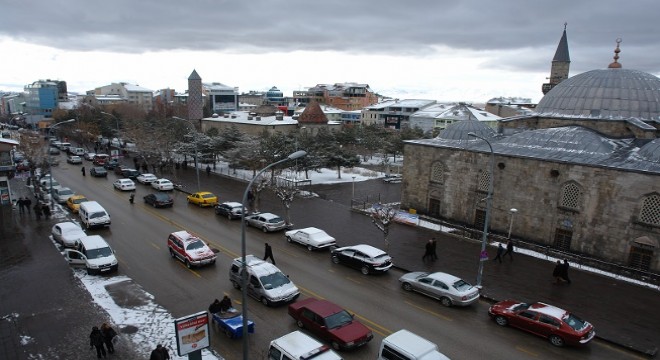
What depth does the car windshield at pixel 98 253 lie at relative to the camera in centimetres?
2148

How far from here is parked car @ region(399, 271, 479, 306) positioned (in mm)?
18234

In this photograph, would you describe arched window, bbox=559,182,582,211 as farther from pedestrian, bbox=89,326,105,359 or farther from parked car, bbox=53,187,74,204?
parked car, bbox=53,187,74,204

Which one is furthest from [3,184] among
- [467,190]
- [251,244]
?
[467,190]

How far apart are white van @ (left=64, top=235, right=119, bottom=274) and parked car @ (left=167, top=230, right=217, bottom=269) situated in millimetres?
3013

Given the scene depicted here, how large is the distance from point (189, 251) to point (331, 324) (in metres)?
10.6

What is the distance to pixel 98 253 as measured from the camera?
71.1ft

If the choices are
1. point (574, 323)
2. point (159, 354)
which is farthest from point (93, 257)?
point (574, 323)

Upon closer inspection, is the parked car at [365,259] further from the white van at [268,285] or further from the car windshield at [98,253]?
the car windshield at [98,253]

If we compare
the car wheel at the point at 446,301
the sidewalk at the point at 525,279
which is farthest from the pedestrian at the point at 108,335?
the sidewalk at the point at 525,279

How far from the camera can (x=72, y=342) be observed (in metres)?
15.4

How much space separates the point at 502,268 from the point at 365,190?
A: 22.2 meters

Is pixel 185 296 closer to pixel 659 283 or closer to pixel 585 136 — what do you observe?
pixel 659 283

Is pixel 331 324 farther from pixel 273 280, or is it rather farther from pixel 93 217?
pixel 93 217

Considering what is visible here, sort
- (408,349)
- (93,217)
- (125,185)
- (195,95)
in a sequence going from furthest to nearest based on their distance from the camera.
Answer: (195,95), (125,185), (93,217), (408,349)
